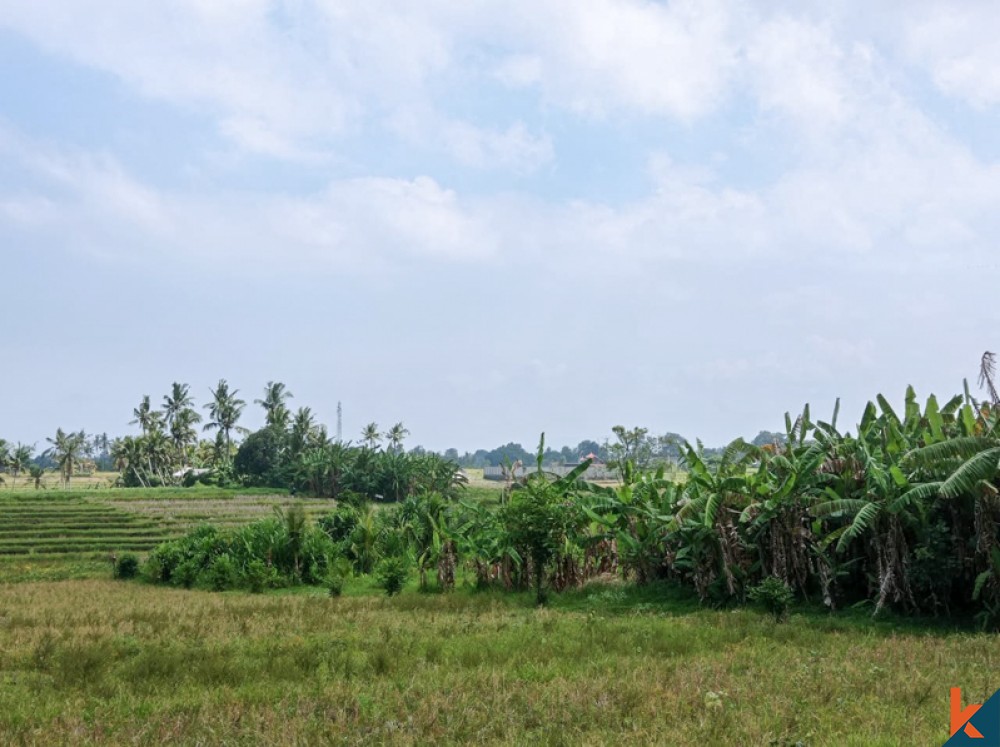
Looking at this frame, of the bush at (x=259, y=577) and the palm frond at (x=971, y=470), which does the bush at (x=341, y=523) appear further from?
the palm frond at (x=971, y=470)

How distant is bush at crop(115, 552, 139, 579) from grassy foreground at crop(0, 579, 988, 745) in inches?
732

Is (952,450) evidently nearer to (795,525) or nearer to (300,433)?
(795,525)

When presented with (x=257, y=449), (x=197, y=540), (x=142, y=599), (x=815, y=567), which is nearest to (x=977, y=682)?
(x=815, y=567)

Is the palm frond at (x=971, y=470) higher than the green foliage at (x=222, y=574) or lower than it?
higher

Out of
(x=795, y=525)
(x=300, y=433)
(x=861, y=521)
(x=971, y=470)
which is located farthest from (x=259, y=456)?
(x=971, y=470)

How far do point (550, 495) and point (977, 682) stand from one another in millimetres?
11352

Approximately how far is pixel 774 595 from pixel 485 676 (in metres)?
8.01

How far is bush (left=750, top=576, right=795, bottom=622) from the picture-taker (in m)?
14.2

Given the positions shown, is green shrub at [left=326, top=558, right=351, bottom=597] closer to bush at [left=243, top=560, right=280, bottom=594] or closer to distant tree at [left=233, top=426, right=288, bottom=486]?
bush at [left=243, top=560, right=280, bottom=594]

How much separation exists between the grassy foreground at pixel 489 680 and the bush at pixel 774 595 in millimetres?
701

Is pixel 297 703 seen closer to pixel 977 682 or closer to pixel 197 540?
pixel 977 682

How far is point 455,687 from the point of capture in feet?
25.3

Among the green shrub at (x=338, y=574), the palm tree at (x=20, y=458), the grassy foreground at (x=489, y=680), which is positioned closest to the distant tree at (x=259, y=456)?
the palm tree at (x=20, y=458)

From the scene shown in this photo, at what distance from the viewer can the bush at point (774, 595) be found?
14.2 meters
